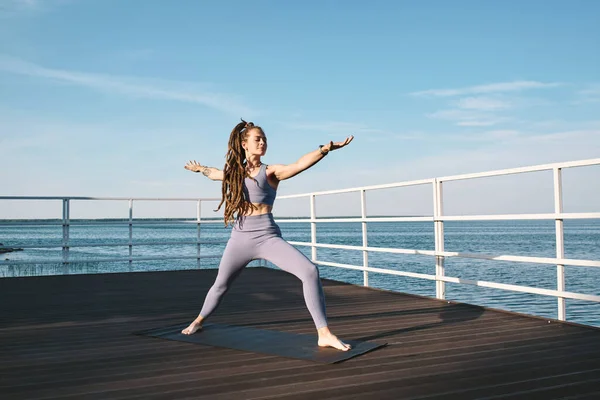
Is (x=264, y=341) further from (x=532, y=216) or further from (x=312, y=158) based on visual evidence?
(x=532, y=216)

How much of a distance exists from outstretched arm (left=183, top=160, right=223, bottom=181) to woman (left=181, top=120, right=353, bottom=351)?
0.9 inches

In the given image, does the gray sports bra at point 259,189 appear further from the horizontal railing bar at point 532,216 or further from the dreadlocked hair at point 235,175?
the horizontal railing bar at point 532,216

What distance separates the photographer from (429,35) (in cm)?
2225

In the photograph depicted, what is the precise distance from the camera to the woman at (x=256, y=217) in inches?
133

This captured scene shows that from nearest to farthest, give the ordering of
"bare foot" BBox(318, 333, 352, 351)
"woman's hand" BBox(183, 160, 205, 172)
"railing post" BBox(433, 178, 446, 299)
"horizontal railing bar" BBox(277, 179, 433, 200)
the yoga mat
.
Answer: the yoga mat
"bare foot" BBox(318, 333, 352, 351)
"woman's hand" BBox(183, 160, 205, 172)
"railing post" BBox(433, 178, 446, 299)
"horizontal railing bar" BBox(277, 179, 433, 200)

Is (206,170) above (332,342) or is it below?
above

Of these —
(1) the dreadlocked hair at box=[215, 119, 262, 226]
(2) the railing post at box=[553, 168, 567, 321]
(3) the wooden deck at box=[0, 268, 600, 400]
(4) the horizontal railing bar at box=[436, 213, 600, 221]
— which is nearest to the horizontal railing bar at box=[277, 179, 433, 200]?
(4) the horizontal railing bar at box=[436, 213, 600, 221]

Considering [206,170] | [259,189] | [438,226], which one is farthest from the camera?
[438,226]

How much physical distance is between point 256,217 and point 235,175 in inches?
10.6

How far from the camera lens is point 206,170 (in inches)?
151

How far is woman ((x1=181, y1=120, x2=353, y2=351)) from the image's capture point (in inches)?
133

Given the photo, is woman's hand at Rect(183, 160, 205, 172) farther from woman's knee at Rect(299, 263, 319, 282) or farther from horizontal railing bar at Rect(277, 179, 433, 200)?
horizontal railing bar at Rect(277, 179, 433, 200)

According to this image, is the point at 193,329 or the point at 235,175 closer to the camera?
the point at 235,175

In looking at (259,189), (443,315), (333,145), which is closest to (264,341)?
(259,189)
